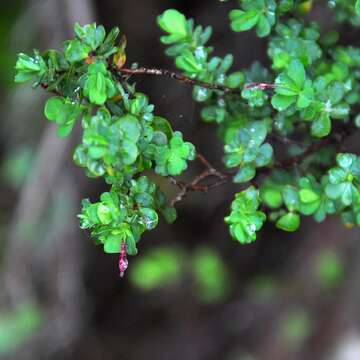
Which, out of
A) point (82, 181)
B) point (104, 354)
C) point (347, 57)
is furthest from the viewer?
point (104, 354)

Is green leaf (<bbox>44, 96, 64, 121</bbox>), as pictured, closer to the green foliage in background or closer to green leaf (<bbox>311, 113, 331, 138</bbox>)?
green leaf (<bbox>311, 113, 331, 138</bbox>)

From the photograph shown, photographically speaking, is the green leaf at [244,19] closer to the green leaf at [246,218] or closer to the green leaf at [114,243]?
the green leaf at [246,218]

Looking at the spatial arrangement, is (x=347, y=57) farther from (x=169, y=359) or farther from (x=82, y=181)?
(x=169, y=359)

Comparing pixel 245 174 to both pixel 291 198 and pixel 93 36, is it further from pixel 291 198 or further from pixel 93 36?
pixel 93 36

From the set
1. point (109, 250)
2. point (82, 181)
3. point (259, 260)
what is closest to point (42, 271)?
point (82, 181)

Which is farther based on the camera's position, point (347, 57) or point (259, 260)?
point (259, 260)

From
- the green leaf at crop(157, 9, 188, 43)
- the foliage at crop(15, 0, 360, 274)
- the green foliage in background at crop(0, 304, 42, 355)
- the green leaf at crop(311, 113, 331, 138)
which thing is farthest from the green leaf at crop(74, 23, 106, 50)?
the green foliage in background at crop(0, 304, 42, 355)
